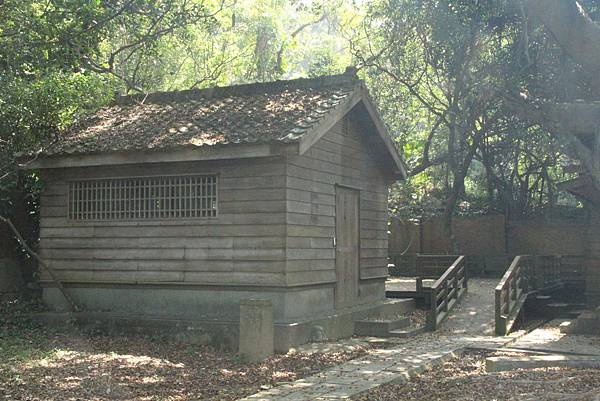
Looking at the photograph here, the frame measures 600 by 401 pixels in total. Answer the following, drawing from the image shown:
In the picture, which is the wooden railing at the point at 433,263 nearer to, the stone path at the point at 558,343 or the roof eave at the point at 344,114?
the roof eave at the point at 344,114

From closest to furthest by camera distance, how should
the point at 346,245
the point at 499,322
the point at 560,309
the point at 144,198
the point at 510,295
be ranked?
the point at 144,198 < the point at 499,322 < the point at 346,245 < the point at 510,295 < the point at 560,309

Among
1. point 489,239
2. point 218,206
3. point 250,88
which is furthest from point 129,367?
point 489,239

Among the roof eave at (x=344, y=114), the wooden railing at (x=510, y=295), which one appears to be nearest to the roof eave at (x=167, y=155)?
the roof eave at (x=344, y=114)

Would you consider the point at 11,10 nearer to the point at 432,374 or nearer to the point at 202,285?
the point at 202,285

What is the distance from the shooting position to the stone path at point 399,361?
925cm

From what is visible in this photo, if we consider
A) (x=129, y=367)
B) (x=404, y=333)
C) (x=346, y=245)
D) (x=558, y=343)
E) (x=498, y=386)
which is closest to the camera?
(x=498, y=386)

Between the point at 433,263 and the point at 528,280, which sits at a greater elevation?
the point at 433,263

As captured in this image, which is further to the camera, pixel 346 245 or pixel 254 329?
pixel 346 245

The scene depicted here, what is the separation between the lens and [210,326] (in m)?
12.9

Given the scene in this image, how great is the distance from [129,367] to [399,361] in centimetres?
406

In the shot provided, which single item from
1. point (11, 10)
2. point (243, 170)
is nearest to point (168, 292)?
point (243, 170)

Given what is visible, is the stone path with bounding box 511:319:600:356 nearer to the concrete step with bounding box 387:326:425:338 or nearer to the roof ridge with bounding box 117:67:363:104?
the concrete step with bounding box 387:326:425:338

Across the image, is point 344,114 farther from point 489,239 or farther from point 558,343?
point 489,239

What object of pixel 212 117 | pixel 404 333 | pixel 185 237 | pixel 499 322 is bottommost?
pixel 404 333
